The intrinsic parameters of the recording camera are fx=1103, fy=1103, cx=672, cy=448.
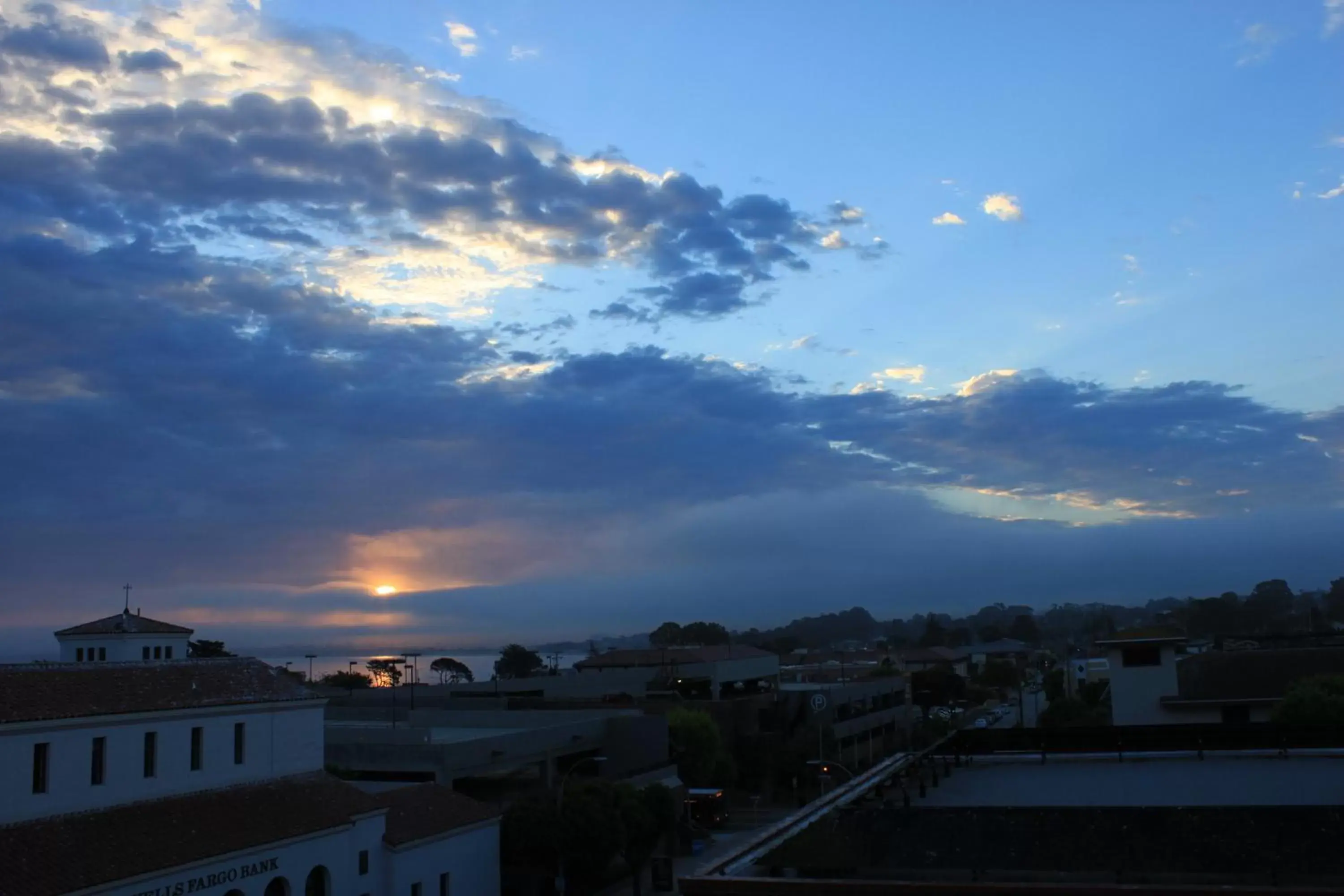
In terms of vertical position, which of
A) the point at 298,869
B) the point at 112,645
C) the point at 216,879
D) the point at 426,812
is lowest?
the point at 298,869

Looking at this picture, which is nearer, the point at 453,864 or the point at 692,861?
the point at 453,864

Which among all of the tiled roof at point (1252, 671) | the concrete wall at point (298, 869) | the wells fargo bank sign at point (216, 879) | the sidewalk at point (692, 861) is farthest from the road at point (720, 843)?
the tiled roof at point (1252, 671)

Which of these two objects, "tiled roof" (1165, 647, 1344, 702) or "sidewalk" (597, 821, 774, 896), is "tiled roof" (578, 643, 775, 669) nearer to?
"sidewalk" (597, 821, 774, 896)

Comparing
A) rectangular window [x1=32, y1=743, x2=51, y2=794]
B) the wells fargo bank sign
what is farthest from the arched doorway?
rectangular window [x1=32, y1=743, x2=51, y2=794]

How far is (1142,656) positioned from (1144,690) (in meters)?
1.86

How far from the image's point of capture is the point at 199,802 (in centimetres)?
3481

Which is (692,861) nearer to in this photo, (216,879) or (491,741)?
(491,741)

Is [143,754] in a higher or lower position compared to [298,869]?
higher

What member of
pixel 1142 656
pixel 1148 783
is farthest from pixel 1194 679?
pixel 1148 783

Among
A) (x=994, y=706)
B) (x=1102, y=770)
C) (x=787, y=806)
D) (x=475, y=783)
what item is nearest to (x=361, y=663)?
(x=994, y=706)

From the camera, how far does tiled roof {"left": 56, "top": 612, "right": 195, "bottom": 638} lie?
194 feet

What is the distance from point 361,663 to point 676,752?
11408 centimetres

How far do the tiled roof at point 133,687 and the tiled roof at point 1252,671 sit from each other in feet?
168

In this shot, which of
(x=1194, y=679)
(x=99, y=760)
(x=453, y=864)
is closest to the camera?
(x=99, y=760)
